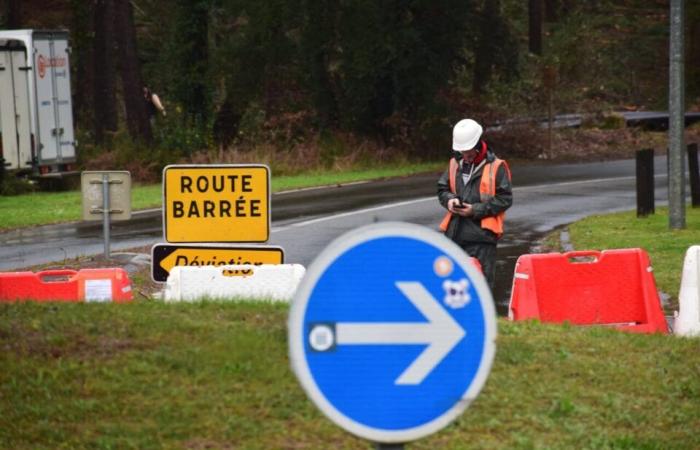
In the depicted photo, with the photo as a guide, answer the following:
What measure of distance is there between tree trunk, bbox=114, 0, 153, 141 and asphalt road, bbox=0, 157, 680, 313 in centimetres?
957

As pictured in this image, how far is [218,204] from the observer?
40.1 ft

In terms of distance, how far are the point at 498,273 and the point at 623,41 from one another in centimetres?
4318

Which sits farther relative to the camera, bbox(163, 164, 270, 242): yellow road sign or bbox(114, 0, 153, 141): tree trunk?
bbox(114, 0, 153, 141): tree trunk

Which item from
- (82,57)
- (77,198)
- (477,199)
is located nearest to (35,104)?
(77,198)

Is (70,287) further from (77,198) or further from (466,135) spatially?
(77,198)

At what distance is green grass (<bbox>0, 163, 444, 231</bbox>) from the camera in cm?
2323

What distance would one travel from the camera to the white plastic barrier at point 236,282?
9969mm

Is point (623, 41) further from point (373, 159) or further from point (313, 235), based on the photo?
point (313, 235)

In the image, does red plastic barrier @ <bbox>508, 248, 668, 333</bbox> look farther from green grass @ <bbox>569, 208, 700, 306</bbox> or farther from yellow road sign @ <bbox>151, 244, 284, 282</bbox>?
green grass @ <bbox>569, 208, 700, 306</bbox>

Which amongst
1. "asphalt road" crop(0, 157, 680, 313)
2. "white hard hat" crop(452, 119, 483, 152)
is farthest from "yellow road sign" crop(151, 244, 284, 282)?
"asphalt road" crop(0, 157, 680, 313)

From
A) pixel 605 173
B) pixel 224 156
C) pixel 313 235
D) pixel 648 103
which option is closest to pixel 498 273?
pixel 313 235

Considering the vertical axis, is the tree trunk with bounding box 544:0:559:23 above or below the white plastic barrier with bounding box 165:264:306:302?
above

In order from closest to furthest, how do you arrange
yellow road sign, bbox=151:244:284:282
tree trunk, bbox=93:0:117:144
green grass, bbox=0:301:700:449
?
green grass, bbox=0:301:700:449 → yellow road sign, bbox=151:244:284:282 → tree trunk, bbox=93:0:117:144

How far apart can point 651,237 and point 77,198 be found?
12926 mm
